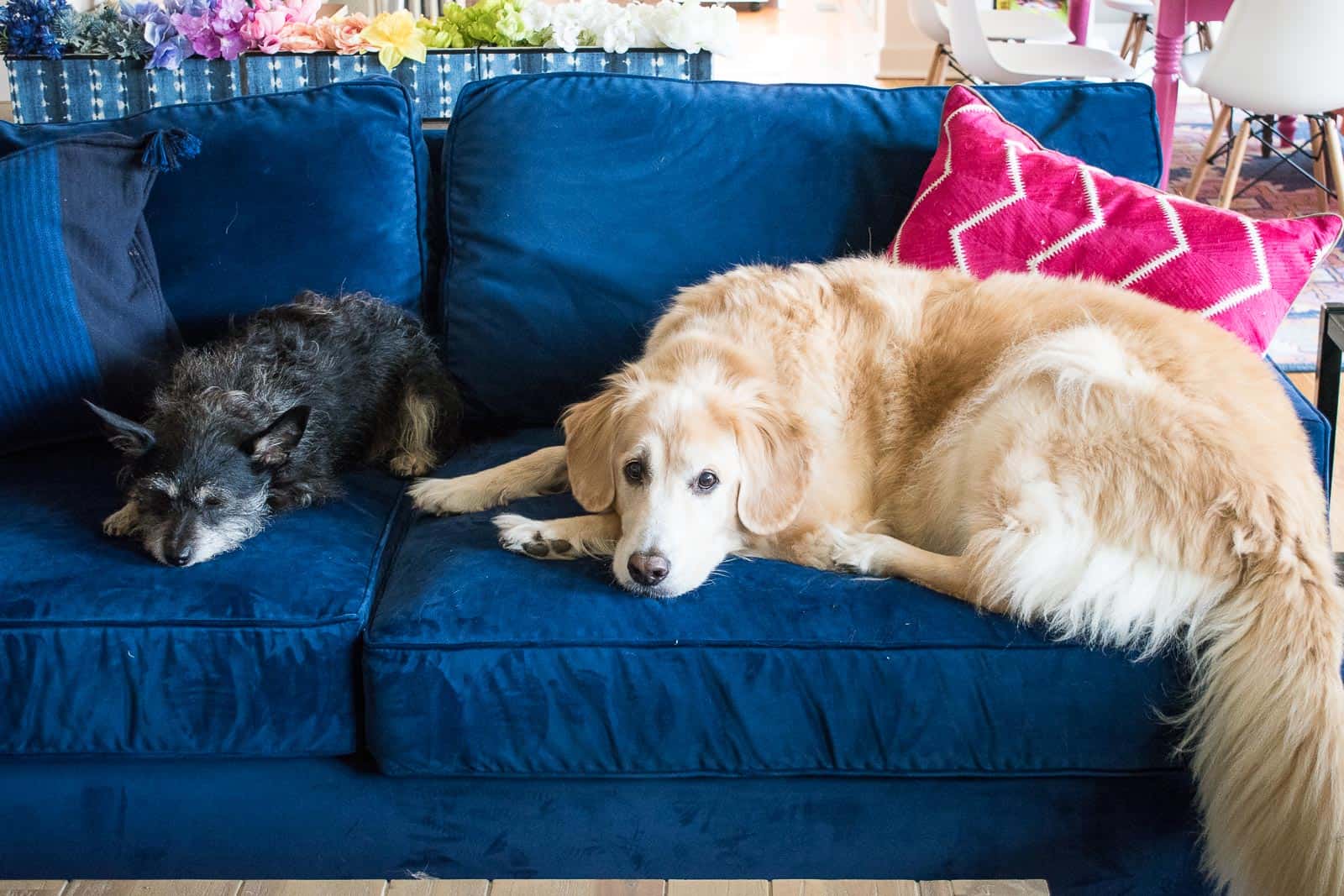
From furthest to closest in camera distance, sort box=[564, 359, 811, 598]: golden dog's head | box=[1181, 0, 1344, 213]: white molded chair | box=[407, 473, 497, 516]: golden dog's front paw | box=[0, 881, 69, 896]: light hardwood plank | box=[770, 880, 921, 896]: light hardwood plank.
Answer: box=[1181, 0, 1344, 213]: white molded chair, box=[407, 473, 497, 516]: golden dog's front paw, box=[564, 359, 811, 598]: golden dog's head, box=[0, 881, 69, 896]: light hardwood plank, box=[770, 880, 921, 896]: light hardwood plank

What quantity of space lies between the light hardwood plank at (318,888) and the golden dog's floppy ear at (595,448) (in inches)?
31.5

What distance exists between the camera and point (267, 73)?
3891 mm

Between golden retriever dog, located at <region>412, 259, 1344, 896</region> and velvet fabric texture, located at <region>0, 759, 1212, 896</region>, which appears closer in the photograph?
golden retriever dog, located at <region>412, 259, 1344, 896</region>

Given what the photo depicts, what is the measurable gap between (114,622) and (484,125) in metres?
1.26

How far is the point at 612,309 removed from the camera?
247 centimetres

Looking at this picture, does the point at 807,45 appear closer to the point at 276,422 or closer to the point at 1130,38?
the point at 1130,38

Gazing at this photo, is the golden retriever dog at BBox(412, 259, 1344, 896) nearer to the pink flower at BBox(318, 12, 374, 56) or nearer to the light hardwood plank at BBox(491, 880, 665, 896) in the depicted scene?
the light hardwood plank at BBox(491, 880, 665, 896)

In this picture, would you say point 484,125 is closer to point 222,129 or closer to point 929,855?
point 222,129

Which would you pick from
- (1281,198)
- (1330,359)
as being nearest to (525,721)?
(1330,359)

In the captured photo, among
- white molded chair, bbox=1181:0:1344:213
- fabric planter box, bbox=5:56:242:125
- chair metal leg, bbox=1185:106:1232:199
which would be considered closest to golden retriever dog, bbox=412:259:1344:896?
fabric planter box, bbox=5:56:242:125

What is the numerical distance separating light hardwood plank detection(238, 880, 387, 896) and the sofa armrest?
1.59 m

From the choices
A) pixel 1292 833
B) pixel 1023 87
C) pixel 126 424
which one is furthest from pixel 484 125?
pixel 1292 833

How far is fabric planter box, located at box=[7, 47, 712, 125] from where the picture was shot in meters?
3.83

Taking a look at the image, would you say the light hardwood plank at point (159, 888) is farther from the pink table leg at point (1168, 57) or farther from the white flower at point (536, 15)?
the pink table leg at point (1168, 57)
